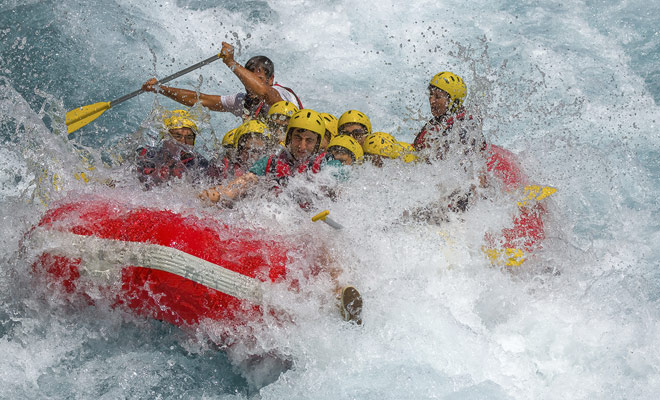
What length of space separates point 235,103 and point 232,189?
1683mm

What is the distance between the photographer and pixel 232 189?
3.95m

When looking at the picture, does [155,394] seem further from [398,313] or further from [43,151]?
[43,151]

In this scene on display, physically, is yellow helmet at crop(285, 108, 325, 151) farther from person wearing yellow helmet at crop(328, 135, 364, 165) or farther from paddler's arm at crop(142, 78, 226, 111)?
paddler's arm at crop(142, 78, 226, 111)

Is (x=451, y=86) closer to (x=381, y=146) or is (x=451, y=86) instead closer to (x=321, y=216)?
(x=381, y=146)

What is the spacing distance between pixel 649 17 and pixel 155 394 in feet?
24.9

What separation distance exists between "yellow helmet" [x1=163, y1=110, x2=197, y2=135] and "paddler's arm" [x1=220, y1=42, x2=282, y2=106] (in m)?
0.53

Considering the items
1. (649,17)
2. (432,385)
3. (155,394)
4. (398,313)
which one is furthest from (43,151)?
(649,17)

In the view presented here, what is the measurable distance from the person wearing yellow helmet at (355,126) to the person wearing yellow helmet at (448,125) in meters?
0.47

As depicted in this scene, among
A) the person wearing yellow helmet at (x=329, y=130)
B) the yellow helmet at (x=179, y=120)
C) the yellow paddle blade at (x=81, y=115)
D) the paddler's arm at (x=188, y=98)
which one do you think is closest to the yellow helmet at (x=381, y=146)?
the person wearing yellow helmet at (x=329, y=130)

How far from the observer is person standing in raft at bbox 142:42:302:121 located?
5.13m

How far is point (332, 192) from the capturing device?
404cm

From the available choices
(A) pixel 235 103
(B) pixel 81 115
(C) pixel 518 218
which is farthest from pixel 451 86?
(B) pixel 81 115

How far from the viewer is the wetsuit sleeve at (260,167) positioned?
414 cm

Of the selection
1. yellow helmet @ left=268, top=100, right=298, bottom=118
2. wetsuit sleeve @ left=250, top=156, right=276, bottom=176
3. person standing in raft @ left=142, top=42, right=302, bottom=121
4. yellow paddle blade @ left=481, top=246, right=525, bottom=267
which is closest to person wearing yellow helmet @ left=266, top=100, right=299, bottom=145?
yellow helmet @ left=268, top=100, right=298, bottom=118
